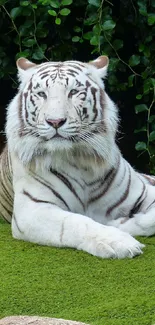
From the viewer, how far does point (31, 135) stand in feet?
15.7

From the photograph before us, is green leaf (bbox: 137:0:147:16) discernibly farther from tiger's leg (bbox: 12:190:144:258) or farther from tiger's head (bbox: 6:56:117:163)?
tiger's leg (bbox: 12:190:144:258)

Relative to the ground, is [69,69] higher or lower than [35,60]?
higher

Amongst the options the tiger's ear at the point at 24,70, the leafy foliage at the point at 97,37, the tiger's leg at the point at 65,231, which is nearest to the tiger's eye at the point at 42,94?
the tiger's ear at the point at 24,70

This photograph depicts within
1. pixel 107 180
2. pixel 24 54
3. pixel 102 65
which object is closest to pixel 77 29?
pixel 24 54

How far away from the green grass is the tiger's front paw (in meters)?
0.05

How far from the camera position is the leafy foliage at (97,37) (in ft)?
19.9

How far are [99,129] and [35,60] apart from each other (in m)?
1.77

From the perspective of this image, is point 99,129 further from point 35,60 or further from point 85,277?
point 35,60

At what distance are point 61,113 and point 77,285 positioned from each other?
1.17 meters

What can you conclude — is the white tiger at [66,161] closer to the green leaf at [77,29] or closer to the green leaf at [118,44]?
the green leaf at [118,44]

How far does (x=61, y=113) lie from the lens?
15.0 feet

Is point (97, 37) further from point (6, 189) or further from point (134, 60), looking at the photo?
point (6, 189)

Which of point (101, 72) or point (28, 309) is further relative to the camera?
point (101, 72)

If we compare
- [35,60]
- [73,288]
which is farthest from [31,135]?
[35,60]
